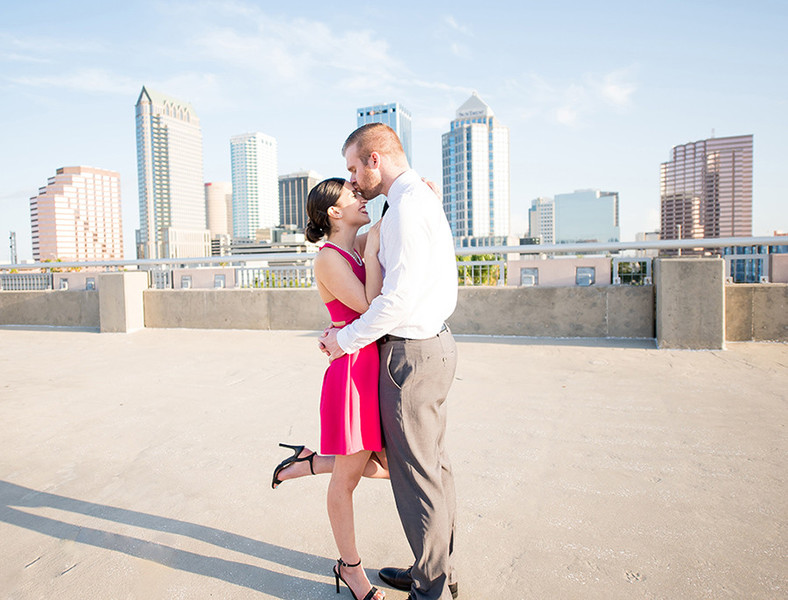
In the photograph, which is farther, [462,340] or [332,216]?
[462,340]

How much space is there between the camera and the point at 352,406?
203 cm

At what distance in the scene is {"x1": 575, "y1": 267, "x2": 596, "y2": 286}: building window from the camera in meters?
7.79

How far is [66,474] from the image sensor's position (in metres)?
3.36

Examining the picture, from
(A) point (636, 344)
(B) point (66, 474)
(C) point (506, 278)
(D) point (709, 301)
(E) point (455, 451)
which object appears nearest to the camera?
(B) point (66, 474)

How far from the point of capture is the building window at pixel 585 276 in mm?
7793

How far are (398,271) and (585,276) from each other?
6.60 m

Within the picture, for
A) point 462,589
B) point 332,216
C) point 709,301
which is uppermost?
point 332,216

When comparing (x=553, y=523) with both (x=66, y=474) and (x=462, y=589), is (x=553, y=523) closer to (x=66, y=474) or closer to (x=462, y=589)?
(x=462, y=589)

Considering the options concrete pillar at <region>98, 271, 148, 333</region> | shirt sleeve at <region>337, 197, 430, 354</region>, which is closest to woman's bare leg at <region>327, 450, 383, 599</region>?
shirt sleeve at <region>337, 197, 430, 354</region>

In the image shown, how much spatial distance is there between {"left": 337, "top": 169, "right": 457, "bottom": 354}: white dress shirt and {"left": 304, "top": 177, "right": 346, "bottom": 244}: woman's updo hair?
0.29 metres

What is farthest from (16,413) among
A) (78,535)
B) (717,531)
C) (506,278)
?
(506,278)

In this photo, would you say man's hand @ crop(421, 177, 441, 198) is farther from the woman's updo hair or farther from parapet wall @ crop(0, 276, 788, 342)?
parapet wall @ crop(0, 276, 788, 342)

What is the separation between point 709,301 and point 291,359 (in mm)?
5390

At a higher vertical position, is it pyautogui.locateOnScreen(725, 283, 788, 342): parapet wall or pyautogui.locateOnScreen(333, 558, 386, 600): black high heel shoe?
pyautogui.locateOnScreen(725, 283, 788, 342): parapet wall
